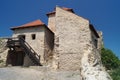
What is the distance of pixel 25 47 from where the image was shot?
83.1ft

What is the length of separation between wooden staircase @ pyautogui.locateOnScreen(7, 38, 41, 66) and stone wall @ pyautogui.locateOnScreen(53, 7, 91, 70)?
3.21 metres

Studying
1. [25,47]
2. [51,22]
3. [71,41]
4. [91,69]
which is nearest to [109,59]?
[51,22]

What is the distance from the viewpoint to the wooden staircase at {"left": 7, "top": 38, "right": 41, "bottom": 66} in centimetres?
2478

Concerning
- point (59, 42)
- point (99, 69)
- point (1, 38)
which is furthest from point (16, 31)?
point (99, 69)

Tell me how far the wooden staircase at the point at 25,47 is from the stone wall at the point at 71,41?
3.21 m

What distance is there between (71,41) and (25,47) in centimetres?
600

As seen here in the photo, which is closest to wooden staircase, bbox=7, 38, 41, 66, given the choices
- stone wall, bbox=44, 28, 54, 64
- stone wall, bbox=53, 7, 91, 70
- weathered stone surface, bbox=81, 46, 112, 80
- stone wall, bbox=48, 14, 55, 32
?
stone wall, bbox=44, 28, 54, 64

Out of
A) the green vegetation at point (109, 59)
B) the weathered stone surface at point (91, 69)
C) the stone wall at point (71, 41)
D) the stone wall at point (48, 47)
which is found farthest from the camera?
the green vegetation at point (109, 59)

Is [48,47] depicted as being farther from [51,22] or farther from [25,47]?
[51,22]

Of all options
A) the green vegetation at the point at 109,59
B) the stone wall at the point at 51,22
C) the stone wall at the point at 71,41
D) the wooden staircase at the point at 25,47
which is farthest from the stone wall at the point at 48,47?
the green vegetation at the point at 109,59

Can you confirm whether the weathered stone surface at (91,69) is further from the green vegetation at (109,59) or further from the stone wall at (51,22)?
the green vegetation at (109,59)

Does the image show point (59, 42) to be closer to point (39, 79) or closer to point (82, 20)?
point (82, 20)

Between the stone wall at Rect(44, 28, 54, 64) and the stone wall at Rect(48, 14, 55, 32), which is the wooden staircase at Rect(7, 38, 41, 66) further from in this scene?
the stone wall at Rect(48, 14, 55, 32)

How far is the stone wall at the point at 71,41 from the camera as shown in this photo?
2189cm
